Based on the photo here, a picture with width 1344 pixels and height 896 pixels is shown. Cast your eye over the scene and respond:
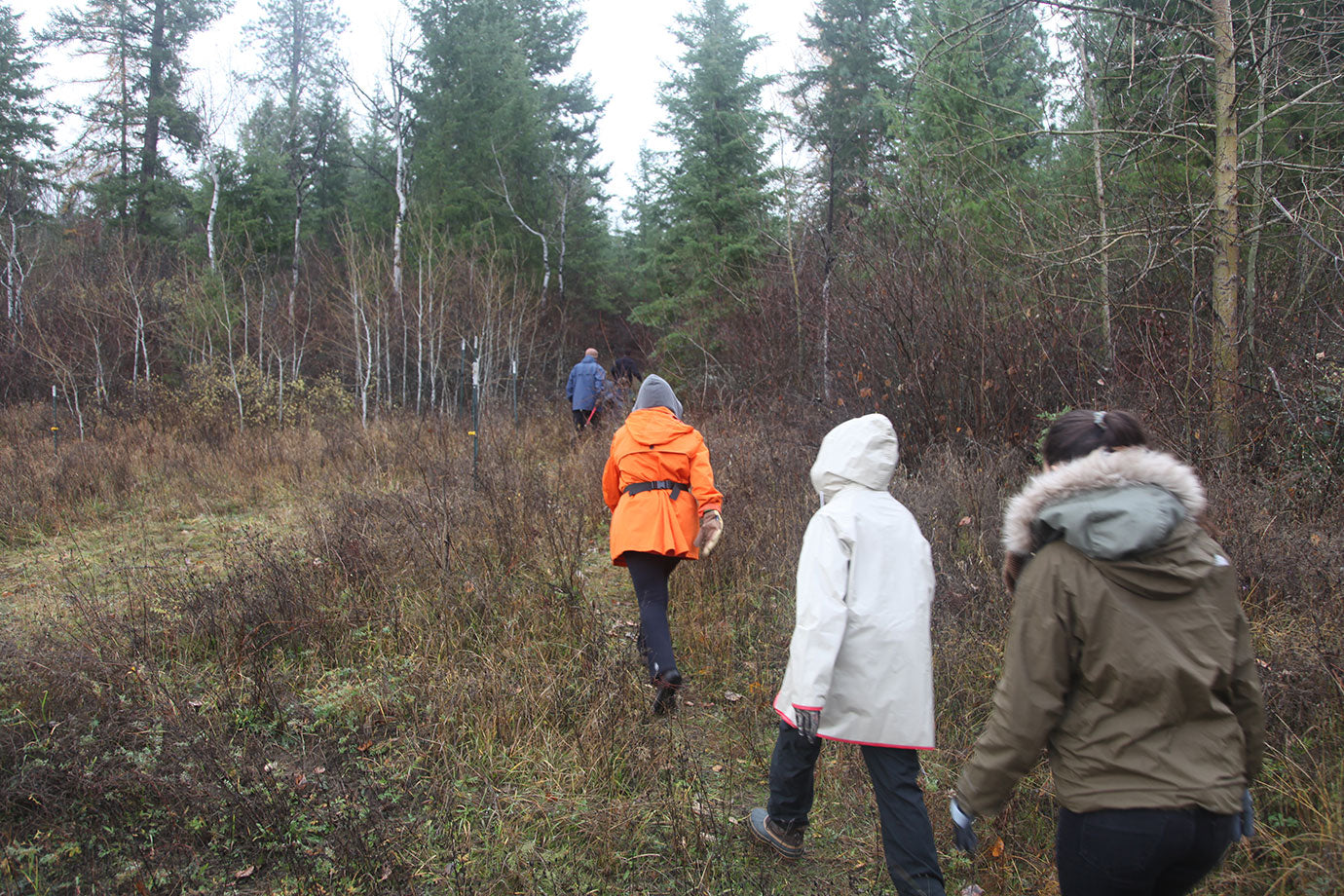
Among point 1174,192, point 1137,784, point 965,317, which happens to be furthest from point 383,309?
point 1137,784

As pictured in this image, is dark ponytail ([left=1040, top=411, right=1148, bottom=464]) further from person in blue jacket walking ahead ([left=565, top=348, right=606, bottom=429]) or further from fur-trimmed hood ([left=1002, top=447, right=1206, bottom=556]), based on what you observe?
person in blue jacket walking ahead ([left=565, top=348, right=606, bottom=429])

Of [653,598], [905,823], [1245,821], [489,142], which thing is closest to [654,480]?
[653,598]

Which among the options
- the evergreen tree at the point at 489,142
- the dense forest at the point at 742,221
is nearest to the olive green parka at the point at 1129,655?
the dense forest at the point at 742,221

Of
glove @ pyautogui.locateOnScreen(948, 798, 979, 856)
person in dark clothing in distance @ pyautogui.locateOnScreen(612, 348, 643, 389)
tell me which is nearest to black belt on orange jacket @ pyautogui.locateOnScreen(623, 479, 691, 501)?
glove @ pyautogui.locateOnScreen(948, 798, 979, 856)

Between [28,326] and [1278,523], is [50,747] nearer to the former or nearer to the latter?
[1278,523]

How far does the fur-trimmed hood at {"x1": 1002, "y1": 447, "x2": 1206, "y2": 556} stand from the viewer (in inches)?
69.0

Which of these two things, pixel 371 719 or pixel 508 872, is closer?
pixel 508 872

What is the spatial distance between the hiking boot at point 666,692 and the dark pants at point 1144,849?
8.00 feet

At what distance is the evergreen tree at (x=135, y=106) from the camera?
23.6 metres

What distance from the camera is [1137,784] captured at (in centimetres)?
174

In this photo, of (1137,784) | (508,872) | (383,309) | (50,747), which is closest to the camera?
(1137,784)

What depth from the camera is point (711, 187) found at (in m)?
20.4

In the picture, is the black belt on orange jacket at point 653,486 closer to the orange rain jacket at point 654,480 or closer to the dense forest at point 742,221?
the orange rain jacket at point 654,480

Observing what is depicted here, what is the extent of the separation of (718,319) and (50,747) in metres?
16.1
